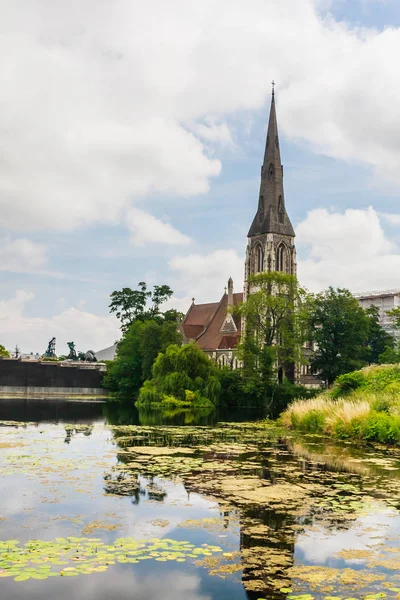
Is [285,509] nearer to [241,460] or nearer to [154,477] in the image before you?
[154,477]

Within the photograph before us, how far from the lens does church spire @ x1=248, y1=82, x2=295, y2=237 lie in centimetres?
8700

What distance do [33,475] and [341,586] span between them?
27.6ft

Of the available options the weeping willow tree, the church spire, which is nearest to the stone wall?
the weeping willow tree

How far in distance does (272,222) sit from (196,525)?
7805 cm

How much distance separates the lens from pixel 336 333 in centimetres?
6262

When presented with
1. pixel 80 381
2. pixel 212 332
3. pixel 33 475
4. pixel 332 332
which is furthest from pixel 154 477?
pixel 212 332

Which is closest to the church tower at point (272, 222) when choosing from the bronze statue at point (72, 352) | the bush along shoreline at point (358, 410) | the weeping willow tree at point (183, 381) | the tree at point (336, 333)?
the tree at point (336, 333)

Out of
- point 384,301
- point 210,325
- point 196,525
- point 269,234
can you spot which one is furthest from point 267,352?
point 384,301

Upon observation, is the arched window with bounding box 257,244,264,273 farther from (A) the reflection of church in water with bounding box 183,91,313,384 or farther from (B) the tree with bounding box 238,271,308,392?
(B) the tree with bounding box 238,271,308,392

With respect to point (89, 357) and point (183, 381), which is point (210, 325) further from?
point (183, 381)

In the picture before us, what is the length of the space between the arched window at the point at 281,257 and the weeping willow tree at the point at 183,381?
108 feet

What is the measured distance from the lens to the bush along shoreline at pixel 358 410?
22922 mm

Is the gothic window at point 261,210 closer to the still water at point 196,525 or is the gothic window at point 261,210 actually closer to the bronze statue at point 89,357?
the bronze statue at point 89,357

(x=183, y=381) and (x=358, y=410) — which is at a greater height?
(x=183, y=381)
